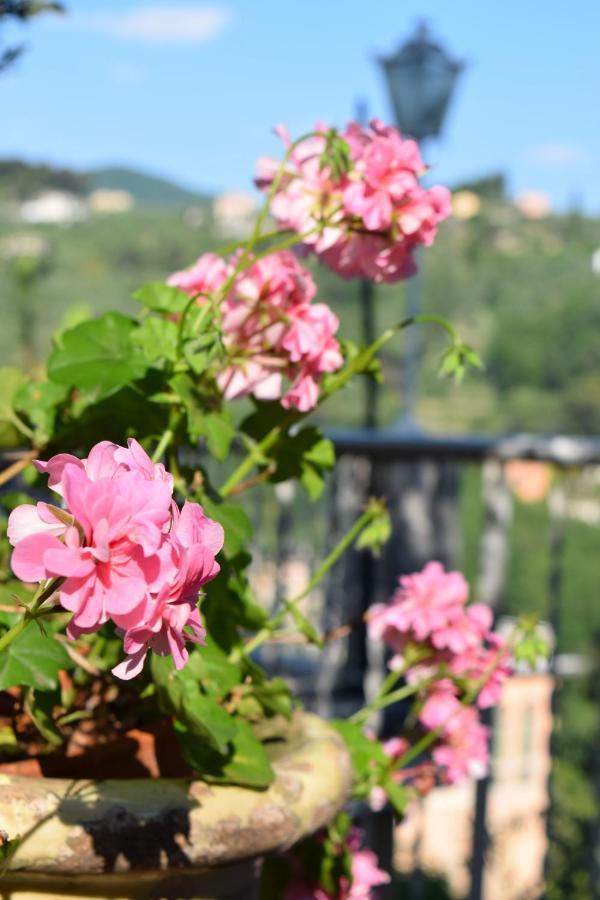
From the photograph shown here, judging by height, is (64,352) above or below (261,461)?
above

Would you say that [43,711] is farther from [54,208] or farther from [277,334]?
[54,208]

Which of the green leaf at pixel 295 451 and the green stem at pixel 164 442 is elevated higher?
the green stem at pixel 164 442

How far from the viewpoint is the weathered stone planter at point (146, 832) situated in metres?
0.76

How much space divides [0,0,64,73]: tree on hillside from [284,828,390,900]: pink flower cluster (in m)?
1.07

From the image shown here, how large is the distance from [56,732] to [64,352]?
0.31m

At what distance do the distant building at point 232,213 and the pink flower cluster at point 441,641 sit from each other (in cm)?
2834

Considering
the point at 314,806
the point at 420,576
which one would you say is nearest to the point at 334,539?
the point at 420,576

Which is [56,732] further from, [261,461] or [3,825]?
[261,461]

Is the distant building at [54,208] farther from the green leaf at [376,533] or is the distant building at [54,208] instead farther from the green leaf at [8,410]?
the green leaf at [376,533]

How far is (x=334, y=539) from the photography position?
3115 mm

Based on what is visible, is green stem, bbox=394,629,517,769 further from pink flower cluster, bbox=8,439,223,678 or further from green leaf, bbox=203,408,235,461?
pink flower cluster, bbox=8,439,223,678

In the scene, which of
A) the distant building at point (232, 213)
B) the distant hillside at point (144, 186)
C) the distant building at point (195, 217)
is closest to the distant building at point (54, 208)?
the distant building at point (195, 217)

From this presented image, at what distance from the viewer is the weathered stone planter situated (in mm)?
758

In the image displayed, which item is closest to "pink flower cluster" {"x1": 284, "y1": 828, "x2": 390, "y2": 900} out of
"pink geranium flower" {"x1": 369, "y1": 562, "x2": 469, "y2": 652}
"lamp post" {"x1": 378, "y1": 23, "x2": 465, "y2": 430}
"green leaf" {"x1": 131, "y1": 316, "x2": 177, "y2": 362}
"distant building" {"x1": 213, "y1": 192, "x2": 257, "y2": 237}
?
"pink geranium flower" {"x1": 369, "y1": 562, "x2": 469, "y2": 652}
